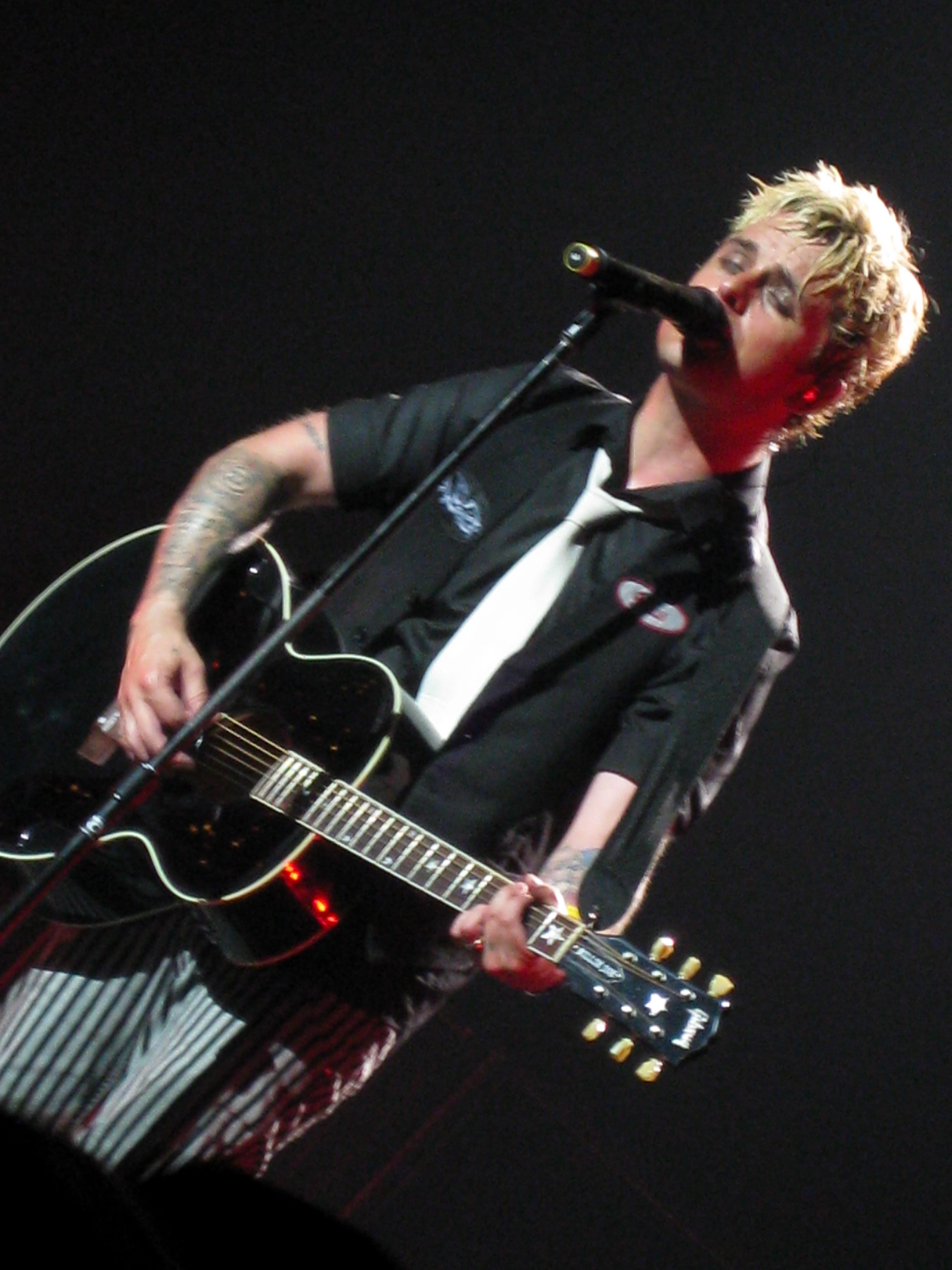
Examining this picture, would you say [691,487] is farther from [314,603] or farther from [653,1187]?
[653,1187]

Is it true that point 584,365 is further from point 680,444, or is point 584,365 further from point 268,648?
point 268,648

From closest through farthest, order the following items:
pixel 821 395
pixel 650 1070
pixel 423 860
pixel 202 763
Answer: pixel 650 1070, pixel 423 860, pixel 202 763, pixel 821 395

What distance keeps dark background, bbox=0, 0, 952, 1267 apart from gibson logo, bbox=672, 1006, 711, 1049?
0.37 metres

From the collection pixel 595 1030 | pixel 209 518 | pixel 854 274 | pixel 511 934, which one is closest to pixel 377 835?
pixel 511 934

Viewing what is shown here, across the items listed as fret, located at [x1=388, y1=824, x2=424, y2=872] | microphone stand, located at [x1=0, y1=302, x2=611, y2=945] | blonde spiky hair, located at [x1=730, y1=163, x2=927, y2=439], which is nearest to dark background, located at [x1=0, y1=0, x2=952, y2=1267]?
blonde spiky hair, located at [x1=730, y1=163, x2=927, y2=439]

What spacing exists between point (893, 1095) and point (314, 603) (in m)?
1.09

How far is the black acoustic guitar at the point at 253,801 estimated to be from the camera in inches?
56.8

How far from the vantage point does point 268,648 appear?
1.30 metres

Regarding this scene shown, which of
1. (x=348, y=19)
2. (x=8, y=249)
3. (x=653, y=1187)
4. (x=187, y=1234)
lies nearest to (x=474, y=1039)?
(x=653, y=1187)

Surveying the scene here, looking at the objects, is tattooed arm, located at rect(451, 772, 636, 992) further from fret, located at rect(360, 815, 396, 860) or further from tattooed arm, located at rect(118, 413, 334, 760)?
tattooed arm, located at rect(118, 413, 334, 760)

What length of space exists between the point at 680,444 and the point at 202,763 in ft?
2.32

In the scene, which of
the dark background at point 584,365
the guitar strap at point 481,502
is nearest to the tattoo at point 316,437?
the guitar strap at point 481,502

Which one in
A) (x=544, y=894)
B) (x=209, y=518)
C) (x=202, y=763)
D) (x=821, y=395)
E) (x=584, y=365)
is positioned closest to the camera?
(x=544, y=894)

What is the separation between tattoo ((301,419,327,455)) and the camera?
174 centimetres
